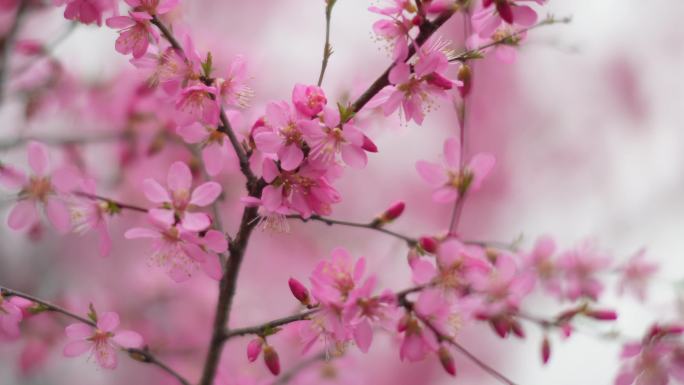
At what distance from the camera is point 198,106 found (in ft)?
1.95

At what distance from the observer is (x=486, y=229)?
212 centimetres

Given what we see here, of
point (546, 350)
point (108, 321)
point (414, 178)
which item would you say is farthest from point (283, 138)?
point (414, 178)

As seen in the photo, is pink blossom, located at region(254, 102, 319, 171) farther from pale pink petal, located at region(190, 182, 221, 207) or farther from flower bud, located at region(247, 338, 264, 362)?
flower bud, located at region(247, 338, 264, 362)

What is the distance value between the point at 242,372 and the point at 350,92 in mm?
532

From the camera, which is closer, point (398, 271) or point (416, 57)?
point (416, 57)

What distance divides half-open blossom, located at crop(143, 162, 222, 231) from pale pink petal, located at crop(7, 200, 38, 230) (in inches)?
6.2

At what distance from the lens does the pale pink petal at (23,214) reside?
70cm

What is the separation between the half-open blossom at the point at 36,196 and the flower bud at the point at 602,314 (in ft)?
1.80

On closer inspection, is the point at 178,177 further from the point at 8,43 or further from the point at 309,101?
the point at 8,43

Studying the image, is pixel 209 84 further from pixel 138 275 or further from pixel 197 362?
pixel 138 275

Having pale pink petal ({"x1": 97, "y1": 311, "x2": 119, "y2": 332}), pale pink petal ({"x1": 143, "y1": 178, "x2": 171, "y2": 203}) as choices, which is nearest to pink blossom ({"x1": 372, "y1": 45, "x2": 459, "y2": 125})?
pale pink petal ({"x1": 143, "y1": 178, "x2": 171, "y2": 203})

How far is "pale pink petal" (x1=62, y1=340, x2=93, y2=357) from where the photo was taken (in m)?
0.68

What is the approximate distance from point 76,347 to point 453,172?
0.43m

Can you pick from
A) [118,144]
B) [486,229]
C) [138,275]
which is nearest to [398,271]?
[486,229]
